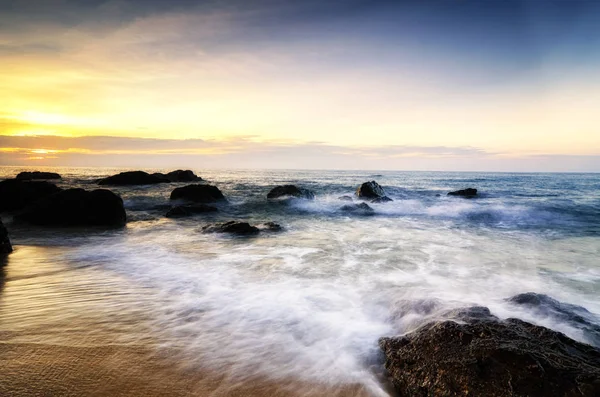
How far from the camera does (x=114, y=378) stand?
3092mm

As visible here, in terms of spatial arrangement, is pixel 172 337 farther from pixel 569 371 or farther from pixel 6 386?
pixel 569 371

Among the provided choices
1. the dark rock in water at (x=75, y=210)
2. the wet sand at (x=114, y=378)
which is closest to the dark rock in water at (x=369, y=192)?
the dark rock in water at (x=75, y=210)

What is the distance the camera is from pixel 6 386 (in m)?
2.86

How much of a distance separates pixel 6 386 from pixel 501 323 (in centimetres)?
483

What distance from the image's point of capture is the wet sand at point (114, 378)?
9.60ft

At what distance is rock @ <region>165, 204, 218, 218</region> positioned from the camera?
14.6 meters

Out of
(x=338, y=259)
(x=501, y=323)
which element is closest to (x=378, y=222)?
(x=338, y=259)

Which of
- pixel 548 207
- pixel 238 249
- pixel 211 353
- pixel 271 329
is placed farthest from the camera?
pixel 548 207

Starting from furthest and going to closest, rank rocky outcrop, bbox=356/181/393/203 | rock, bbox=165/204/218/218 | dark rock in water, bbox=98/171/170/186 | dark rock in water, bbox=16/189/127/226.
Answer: dark rock in water, bbox=98/171/170/186 < rocky outcrop, bbox=356/181/393/203 < rock, bbox=165/204/218/218 < dark rock in water, bbox=16/189/127/226

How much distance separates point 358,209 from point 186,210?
9.34 meters

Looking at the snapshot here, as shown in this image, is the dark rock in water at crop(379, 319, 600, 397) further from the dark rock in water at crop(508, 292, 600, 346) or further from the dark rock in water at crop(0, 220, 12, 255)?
the dark rock in water at crop(0, 220, 12, 255)

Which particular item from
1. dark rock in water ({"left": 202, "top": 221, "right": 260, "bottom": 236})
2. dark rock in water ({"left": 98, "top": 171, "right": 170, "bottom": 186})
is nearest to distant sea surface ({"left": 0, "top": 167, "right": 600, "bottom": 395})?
dark rock in water ({"left": 202, "top": 221, "right": 260, "bottom": 236})

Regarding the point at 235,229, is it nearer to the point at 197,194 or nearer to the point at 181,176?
the point at 197,194

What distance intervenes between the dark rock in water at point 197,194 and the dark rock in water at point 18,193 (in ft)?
20.4
